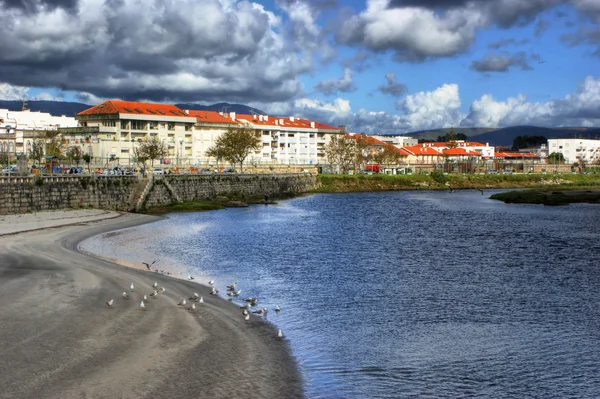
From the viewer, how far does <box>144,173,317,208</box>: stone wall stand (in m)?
88.2

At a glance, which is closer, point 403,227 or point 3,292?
point 3,292

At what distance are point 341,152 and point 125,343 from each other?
155m

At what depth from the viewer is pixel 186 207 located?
85.0 meters

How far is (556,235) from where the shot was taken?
5819 centimetres

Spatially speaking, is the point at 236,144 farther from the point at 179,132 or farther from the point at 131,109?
the point at 131,109

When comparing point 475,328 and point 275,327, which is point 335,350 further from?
point 475,328

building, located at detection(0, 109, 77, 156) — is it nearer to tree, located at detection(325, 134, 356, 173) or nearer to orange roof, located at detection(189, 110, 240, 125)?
orange roof, located at detection(189, 110, 240, 125)

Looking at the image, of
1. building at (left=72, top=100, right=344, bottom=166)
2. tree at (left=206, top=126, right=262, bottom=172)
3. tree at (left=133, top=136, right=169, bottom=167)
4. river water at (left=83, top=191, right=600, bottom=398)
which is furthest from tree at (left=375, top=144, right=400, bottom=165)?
river water at (left=83, top=191, right=600, bottom=398)

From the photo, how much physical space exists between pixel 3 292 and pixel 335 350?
1470 cm

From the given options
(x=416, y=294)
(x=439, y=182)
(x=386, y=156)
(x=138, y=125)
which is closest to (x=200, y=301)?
(x=416, y=294)

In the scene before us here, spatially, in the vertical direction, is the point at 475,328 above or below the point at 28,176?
below

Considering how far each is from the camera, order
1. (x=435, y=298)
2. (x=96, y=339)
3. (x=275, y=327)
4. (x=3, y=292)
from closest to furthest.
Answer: (x=96, y=339) → (x=275, y=327) → (x=3, y=292) → (x=435, y=298)

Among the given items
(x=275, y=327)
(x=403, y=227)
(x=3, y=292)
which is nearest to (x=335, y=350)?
(x=275, y=327)

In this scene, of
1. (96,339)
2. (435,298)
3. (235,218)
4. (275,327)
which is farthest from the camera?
(235,218)
